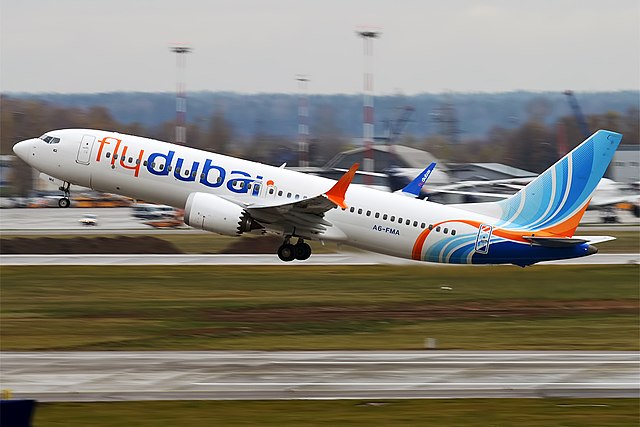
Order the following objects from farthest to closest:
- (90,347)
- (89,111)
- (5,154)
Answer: (89,111) → (5,154) → (90,347)

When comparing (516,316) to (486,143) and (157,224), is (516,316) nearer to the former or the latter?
(157,224)

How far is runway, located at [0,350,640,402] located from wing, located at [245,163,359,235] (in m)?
9.05

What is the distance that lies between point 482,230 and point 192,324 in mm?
14606

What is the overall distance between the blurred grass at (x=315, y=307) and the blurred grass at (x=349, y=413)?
11796 mm

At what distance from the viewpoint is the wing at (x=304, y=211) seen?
47.5 metres

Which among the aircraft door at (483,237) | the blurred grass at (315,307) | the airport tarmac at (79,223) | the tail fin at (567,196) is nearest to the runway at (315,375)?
the blurred grass at (315,307)

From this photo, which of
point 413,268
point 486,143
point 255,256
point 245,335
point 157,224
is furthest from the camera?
point 486,143

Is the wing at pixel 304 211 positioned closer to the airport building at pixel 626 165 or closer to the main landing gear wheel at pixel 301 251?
the main landing gear wheel at pixel 301 251

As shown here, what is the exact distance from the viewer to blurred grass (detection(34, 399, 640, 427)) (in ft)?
92.5

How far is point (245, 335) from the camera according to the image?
149 ft

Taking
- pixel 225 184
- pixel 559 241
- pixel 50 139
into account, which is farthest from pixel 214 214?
pixel 559 241

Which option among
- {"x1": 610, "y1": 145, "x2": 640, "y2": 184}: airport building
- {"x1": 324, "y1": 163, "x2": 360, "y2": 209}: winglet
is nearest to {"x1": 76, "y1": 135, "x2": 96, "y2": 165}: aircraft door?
{"x1": 324, "y1": 163, "x2": 360, "y2": 209}: winglet

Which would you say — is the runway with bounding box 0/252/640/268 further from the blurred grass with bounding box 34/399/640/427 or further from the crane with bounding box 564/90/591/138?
the crane with bounding box 564/90/591/138

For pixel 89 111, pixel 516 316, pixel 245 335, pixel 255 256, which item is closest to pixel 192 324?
Result: pixel 245 335
